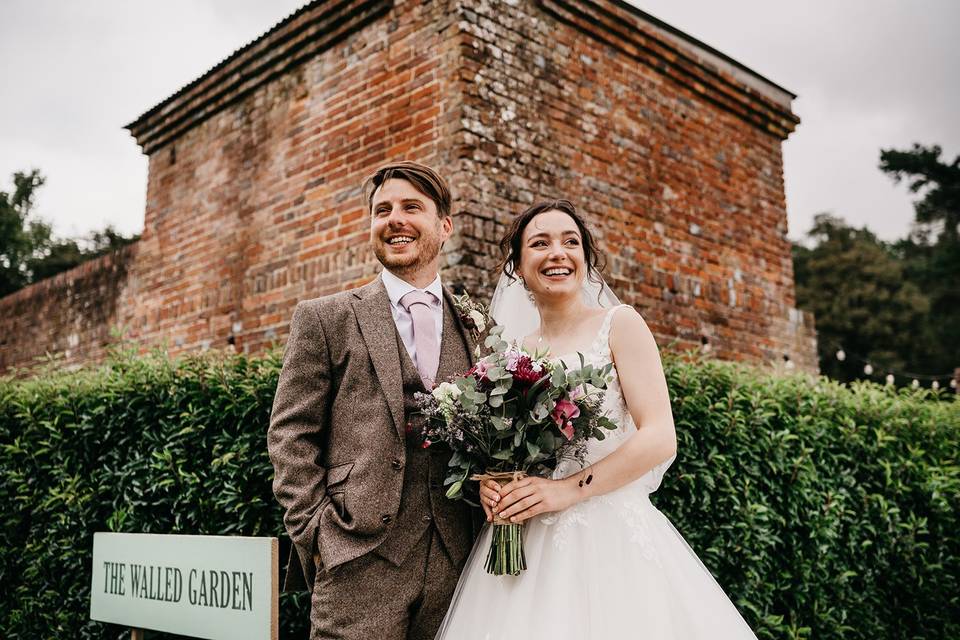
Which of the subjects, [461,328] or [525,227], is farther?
[525,227]

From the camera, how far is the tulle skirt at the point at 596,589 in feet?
6.71

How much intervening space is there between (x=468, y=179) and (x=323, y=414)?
2497 mm

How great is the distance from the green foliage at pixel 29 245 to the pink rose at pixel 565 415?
959 inches

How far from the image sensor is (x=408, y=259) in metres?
2.38

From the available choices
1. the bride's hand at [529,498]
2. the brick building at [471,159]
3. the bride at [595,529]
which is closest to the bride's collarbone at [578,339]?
the bride at [595,529]

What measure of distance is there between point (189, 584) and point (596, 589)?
5.63ft

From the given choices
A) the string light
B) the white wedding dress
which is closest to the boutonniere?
the white wedding dress

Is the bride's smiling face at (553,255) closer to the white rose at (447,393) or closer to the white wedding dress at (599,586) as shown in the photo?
the white wedding dress at (599,586)

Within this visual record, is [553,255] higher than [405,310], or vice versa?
[553,255]

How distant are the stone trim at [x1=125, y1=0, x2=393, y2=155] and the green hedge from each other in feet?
9.37

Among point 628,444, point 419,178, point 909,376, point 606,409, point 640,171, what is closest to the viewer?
point 628,444

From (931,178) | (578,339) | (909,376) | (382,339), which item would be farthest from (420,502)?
(931,178)

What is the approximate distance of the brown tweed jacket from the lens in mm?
2084

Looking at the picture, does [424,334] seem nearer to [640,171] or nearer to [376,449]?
[376,449]
